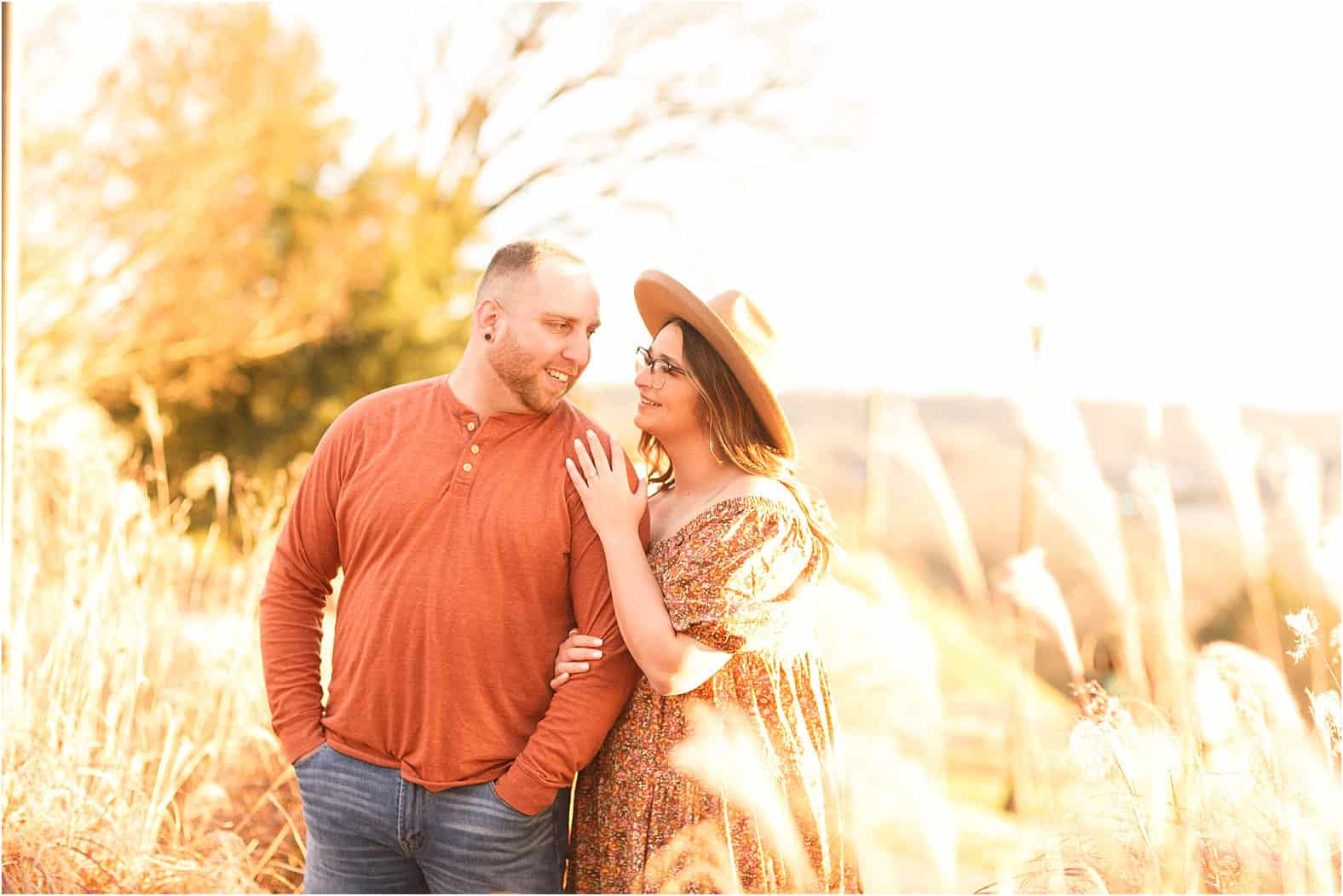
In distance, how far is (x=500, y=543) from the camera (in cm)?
216

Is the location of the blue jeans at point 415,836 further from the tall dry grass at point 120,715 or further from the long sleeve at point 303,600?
the tall dry grass at point 120,715

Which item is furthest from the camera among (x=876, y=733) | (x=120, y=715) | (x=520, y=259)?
(x=120, y=715)

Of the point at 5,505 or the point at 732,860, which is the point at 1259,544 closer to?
the point at 732,860

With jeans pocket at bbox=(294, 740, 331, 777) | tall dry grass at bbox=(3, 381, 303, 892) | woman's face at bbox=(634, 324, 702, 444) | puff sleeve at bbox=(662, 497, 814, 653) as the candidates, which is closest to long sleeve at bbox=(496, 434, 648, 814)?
puff sleeve at bbox=(662, 497, 814, 653)

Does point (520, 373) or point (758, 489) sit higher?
point (520, 373)

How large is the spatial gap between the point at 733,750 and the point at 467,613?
1.93ft

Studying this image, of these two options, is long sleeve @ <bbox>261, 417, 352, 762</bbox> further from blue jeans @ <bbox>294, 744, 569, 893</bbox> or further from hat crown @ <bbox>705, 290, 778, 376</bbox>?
hat crown @ <bbox>705, 290, 778, 376</bbox>

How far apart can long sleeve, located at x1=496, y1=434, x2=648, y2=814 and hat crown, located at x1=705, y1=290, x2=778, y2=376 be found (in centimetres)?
49

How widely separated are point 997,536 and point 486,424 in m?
9.58

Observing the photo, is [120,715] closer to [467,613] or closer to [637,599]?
[467,613]

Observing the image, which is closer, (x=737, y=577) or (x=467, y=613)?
(x=737, y=577)

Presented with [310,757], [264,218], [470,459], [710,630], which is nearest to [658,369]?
[470,459]

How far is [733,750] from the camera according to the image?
2.10 m

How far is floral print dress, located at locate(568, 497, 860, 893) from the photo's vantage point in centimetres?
206
